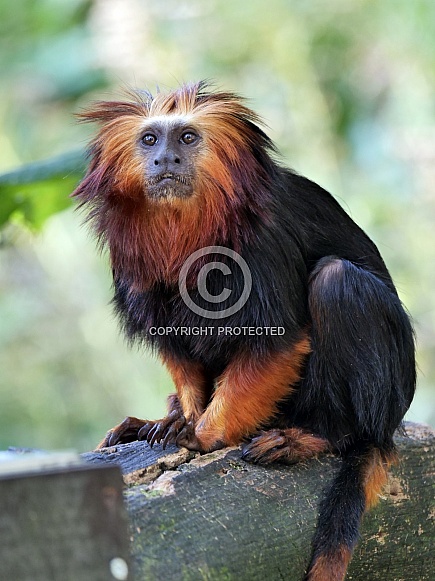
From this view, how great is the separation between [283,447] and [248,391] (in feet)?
0.90

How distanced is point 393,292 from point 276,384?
0.72 metres

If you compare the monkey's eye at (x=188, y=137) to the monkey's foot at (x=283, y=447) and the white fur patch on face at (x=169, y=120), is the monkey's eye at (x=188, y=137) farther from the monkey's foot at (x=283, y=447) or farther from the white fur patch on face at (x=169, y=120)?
the monkey's foot at (x=283, y=447)

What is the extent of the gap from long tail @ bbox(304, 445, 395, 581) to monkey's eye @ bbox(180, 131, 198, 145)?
1.45 meters

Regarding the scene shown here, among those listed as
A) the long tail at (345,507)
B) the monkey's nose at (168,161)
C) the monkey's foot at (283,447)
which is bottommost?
the long tail at (345,507)

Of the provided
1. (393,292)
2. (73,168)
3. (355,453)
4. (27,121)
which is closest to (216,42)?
(27,121)

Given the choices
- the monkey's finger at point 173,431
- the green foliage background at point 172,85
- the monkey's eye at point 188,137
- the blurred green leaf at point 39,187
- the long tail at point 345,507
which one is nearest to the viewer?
the long tail at point 345,507

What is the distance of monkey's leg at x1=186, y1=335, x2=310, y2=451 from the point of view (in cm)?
348

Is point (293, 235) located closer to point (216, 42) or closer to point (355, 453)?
point (355, 453)

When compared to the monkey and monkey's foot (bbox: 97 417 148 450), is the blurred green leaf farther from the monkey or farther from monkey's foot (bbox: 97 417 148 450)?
monkey's foot (bbox: 97 417 148 450)

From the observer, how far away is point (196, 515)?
2768mm

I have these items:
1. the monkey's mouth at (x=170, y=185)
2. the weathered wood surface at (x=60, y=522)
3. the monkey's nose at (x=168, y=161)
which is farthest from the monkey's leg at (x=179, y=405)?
the weathered wood surface at (x=60, y=522)

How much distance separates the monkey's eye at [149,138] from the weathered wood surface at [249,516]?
1.24 metres

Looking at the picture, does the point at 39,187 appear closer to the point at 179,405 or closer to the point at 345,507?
the point at 179,405

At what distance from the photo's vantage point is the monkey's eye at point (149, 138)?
11.7ft
